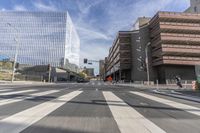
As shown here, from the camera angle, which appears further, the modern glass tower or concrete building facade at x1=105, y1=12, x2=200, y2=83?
the modern glass tower

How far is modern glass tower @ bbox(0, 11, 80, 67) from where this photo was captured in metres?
103

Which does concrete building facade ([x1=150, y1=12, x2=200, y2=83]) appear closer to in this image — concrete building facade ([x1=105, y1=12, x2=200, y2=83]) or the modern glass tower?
concrete building facade ([x1=105, y1=12, x2=200, y2=83])

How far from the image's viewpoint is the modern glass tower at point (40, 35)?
337 ft

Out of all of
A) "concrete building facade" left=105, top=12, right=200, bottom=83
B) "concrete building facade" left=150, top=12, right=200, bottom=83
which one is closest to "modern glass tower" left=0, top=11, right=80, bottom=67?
"concrete building facade" left=105, top=12, right=200, bottom=83

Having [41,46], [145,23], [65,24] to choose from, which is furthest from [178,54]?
[41,46]

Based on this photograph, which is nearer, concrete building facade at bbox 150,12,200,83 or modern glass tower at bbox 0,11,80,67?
concrete building facade at bbox 150,12,200,83

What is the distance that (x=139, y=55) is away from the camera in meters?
67.8

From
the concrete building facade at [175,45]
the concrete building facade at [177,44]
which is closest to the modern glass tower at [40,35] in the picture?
the concrete building facade at [175,45]

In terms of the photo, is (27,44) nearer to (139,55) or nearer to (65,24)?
(65,24)

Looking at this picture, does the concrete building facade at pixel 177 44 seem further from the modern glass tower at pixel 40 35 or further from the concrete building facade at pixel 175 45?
the modern glass tower at pixel 40 35

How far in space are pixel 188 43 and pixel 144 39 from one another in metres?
15.3

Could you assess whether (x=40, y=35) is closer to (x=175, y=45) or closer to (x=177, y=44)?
(x=175, y=45)

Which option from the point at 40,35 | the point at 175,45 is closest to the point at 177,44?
the point at 175,45

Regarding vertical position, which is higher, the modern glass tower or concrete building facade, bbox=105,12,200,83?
the modern glass tower
